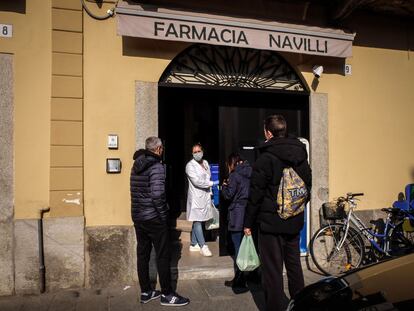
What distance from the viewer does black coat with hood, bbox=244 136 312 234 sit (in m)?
3.61

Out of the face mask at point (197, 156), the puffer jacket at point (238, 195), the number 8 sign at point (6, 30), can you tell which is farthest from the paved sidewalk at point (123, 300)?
the number 8 sign at point (6, 30)

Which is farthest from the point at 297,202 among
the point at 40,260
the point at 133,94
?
the point at 40,260

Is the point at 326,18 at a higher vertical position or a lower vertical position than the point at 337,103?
higher

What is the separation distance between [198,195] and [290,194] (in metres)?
2.87

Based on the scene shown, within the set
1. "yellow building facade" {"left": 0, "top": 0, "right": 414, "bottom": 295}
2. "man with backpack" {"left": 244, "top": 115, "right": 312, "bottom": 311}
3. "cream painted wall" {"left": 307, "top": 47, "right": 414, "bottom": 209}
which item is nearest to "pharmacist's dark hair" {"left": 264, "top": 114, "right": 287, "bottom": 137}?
"man with backpack" {"left": 244, "top": 115, "right": 312, "bottom": 311}

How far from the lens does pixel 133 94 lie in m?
5.41

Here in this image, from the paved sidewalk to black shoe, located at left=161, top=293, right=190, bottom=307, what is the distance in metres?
0.05

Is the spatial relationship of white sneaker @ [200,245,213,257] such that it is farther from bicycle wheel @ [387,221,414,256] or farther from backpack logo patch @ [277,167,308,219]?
backpack logo patch @ [277,167,308,219]

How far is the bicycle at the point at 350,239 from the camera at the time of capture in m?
5.95

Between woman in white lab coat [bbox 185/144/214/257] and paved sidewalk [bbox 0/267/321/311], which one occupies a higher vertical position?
woman in white lab coat [bbox 185/144/214/257]

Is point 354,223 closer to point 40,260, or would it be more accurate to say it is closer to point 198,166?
point 198,166

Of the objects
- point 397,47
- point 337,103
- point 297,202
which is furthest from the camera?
point 397,47

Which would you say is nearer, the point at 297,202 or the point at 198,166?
the point at 297,202

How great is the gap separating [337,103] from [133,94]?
3.13m
